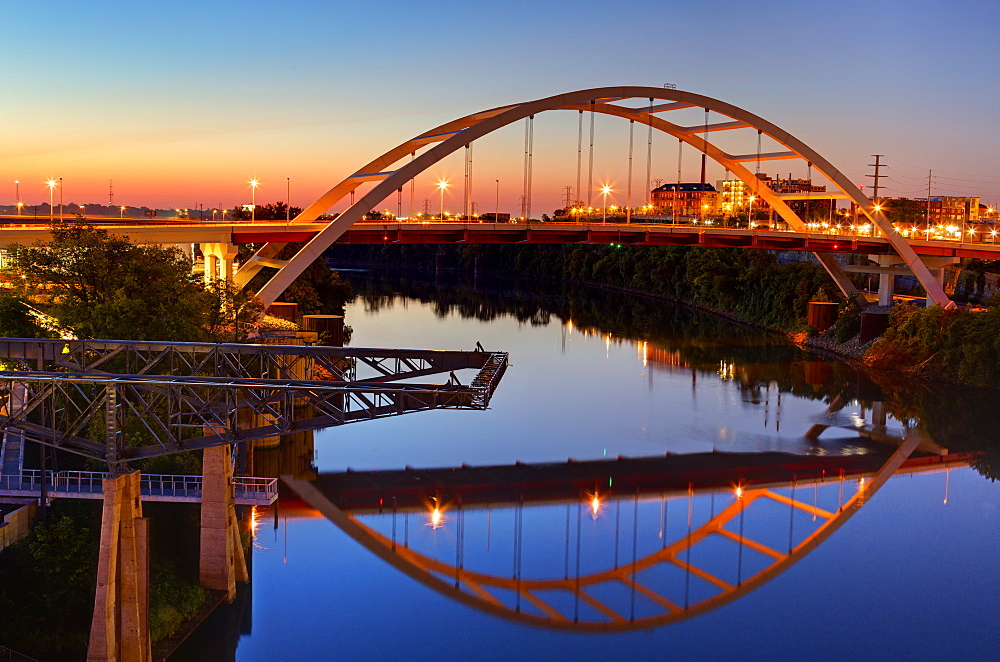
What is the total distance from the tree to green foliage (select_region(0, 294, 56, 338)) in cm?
57

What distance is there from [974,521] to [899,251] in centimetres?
2570

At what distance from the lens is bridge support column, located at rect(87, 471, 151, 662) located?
13781 mm

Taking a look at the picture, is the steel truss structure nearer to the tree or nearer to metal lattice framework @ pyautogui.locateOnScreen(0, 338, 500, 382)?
metal lattice framework @ pyautogui.locateOnScreen(0, 338, 500, 382)

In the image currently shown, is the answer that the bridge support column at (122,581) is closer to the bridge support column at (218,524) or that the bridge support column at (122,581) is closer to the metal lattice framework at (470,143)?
the bridge support column at (218,524)

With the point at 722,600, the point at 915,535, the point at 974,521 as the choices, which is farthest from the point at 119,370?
the point at 974,521

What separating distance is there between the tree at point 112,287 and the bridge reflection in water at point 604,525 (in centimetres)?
471

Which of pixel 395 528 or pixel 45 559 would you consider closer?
pixel 45 559

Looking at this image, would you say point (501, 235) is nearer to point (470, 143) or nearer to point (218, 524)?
point (470, 143)

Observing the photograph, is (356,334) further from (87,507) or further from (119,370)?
(87,507)

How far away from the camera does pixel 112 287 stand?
914 inches

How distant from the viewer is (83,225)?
26.1 m

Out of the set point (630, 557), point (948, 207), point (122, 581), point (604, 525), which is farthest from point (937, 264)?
point (948, 207)

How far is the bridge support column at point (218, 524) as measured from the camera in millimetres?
16391

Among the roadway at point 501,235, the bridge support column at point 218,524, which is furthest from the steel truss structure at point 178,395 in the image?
the roadway at point 501,235
